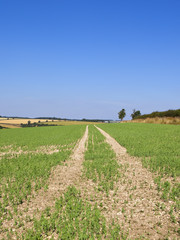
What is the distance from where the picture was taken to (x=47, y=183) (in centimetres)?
973

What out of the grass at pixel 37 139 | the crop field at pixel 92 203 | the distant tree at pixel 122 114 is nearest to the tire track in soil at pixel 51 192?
the crop field at pixel 92 203

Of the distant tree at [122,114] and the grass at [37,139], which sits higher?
the distant tree at [122,114]

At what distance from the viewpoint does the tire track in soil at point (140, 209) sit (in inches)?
214

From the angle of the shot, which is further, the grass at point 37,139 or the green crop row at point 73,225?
the grass at point 37,139

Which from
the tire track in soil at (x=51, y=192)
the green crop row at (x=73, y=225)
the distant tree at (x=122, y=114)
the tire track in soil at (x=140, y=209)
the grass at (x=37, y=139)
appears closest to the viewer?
the green crop row at (x=73, y=225)

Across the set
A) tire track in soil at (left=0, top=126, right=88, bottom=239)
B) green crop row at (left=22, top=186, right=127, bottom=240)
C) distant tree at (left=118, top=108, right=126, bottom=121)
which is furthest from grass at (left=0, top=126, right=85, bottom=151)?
distant tree at (left=118, top=108, right=126, bottom=121)

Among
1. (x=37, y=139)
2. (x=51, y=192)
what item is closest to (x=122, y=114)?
(x=37, y=139)

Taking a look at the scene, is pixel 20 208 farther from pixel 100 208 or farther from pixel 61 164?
pixel 61 164

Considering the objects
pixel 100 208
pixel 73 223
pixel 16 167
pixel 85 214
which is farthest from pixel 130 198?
pixel 16 167

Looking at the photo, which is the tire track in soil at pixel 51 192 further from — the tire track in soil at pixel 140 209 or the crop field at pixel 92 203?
the tire track in soil at pixel 140 209

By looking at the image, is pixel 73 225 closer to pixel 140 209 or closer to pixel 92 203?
pixel 92 203

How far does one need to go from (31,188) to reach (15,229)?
3.31m

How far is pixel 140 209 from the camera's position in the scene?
264 inches

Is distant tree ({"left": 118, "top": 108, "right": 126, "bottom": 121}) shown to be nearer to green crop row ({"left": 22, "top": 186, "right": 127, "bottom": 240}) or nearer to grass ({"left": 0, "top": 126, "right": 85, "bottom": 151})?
grass ({"left": 0, "top": 126, "right": 85, "bottom": 151})
